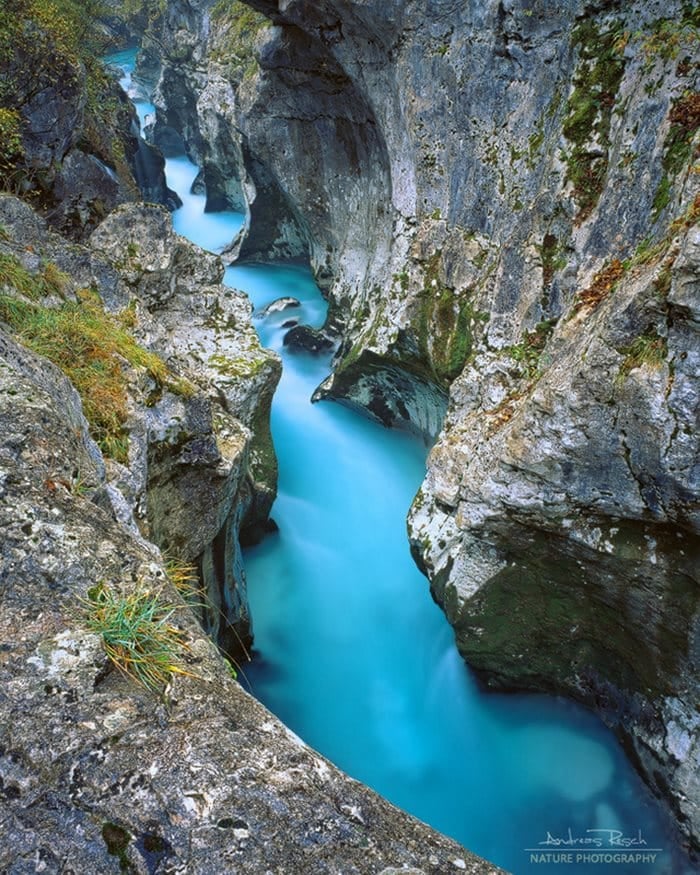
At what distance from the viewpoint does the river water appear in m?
7.39

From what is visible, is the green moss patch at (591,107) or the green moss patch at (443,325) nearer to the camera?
the green moss patch at (591,107)

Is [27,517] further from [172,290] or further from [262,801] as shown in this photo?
[172,290]

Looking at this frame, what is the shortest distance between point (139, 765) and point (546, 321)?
24.1ft

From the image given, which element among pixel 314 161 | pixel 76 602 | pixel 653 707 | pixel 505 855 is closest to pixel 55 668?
pixel 76 602

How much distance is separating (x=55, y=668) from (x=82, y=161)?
14.3 meters

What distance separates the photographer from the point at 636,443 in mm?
5480

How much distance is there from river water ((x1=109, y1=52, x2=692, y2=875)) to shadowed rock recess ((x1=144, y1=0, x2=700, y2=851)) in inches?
23.4

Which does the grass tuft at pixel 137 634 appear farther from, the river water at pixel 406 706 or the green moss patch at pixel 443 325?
the green moss patch at pixel 443 325

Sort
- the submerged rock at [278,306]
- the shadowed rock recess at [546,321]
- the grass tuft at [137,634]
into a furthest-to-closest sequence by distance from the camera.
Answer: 1. the submerged rock at [278,306]
2. the shadowed rock recess at [546,321]
3. the grass tuft at [137,634]

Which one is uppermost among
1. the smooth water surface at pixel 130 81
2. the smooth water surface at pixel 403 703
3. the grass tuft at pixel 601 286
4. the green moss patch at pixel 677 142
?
the smooth water surface at pixel 130 81

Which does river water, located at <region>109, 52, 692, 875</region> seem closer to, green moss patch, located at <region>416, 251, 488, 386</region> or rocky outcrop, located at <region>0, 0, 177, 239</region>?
green moss patch, located at <region>416, 251, 488, 386</region>

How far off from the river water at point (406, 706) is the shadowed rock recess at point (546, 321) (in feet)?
1.95

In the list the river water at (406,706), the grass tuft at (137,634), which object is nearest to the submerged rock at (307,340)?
the river water at (406,706)

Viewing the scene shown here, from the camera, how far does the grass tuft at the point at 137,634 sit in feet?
8.60
